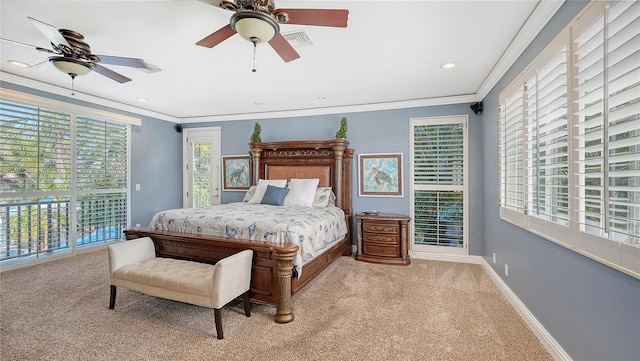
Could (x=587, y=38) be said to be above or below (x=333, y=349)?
above

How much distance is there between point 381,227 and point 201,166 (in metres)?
4.08

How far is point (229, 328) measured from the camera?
91.2 inches

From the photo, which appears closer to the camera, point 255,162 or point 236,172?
point 255,162

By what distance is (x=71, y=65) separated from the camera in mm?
2506

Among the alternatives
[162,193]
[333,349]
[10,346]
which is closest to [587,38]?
[333,349]

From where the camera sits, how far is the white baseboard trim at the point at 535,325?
1.88m

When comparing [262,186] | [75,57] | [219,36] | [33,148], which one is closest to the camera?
[219,36]

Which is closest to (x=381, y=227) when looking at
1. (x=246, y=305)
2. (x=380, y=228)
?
(x=380, y=228)

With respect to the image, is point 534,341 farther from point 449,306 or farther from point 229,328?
point 229,328

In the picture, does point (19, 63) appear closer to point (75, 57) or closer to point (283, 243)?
point (75, 57)

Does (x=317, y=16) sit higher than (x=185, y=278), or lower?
higher

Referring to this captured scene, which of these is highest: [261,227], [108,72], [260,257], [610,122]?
[108,72]

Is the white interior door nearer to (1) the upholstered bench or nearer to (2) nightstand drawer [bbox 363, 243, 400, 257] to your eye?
(1) the upholstered bench

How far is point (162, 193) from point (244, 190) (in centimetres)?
171
